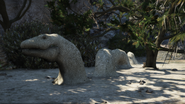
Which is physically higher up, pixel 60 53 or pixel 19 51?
pixel 19 51

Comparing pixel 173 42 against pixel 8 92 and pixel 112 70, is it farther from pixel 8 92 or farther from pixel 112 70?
pixel 8 92

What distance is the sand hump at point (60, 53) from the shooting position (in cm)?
415

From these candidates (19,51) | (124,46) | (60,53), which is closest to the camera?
(60,53)

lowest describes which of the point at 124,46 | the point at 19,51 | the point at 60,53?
the point at 60,53

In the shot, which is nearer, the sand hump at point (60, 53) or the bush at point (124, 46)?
the sand hump at point (60, 53)

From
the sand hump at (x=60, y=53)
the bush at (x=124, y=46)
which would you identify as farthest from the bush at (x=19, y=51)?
the bush at (x=124, y=46)

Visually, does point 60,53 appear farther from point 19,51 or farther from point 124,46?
point 124,46

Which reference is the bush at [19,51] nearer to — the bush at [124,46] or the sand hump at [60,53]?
the sand hump at [60,53]

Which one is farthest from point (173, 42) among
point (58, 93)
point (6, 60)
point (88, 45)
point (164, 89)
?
point (6, 60)

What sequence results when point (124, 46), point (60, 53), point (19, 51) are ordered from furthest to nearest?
point (124, 46) < point (19, 51) < point (60, 53)

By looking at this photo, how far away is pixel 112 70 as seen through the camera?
625 centimetres

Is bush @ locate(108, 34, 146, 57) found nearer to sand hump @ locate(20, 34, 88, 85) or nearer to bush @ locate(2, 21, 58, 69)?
bush @ locate(2, 21, 58, 69)

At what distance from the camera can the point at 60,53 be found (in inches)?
179

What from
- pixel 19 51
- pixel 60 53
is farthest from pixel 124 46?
pixel 60 53
